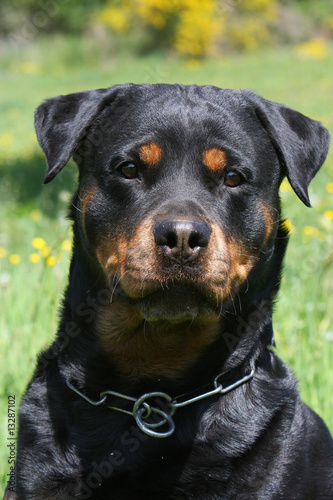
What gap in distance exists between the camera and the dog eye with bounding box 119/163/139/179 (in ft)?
8.72

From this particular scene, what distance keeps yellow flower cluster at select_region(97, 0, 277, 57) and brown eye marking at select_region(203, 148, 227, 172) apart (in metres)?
19.1

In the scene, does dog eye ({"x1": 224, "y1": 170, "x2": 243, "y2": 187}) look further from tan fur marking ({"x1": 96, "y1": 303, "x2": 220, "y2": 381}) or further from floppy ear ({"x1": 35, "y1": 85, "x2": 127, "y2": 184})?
floppy ear ({"x1": 35, "y1": 85, "x2": 127, "y2": 184})

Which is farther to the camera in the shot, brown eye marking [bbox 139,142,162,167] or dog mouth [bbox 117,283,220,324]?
brown eye marking [bbox 139,142,162,167]

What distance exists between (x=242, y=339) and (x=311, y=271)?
240 centimetres

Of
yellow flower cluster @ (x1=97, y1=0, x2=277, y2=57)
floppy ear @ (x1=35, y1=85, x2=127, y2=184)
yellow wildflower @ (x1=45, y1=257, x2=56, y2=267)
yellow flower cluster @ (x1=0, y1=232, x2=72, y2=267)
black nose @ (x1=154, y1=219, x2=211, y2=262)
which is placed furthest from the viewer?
yellow flower cluster @ (x1=97, y1=0, x2=277, y2=57)

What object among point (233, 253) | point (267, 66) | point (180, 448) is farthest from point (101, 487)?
point (267, 66)

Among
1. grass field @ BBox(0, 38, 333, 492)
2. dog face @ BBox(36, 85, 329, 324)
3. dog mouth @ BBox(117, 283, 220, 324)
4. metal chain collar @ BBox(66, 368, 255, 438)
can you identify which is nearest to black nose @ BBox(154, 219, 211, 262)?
dog face @ BBox(36, 85, 329, 324)

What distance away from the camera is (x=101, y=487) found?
243cm

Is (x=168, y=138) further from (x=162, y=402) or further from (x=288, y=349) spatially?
(x=288, y=349)

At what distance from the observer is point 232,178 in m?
2.67

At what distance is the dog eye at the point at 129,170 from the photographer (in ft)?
8.72

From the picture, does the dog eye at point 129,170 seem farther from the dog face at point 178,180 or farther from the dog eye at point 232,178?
the dog eye at point 232,178

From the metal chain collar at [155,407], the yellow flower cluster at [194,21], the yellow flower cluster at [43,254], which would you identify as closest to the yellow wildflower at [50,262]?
the yellow flower cluster at [43,254]

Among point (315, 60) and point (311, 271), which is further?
point (315, 60)
